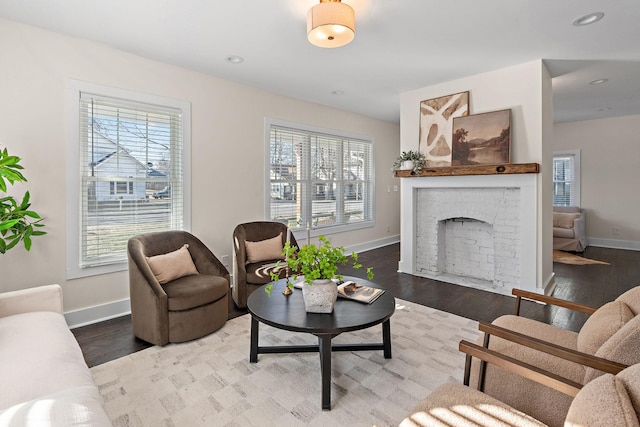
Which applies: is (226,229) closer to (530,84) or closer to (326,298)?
(326,298)

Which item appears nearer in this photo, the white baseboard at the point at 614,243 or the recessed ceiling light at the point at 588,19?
the recessed ceiling light at the point at 588,19

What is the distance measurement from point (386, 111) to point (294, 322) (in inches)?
189

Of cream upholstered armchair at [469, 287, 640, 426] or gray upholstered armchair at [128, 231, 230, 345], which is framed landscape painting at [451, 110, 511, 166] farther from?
gray upholstered armchair at [128, 231, 230, 345]

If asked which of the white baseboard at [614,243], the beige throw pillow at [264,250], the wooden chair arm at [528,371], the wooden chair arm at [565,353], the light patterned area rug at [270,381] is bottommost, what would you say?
the light patterned area rug at [270,381]

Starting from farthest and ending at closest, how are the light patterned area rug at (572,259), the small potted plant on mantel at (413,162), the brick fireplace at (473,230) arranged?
the light patterned area rug at (572,259) < the small potted plant on mantel at (413,162) < the brick fireplace at (473,230)

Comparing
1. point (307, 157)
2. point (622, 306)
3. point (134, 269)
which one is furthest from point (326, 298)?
point (307, 157)

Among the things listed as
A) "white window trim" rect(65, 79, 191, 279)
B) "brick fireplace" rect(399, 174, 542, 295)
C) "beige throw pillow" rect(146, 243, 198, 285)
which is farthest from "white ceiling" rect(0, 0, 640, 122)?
"beige throw pillow" rect(146, 243, 198, 285)

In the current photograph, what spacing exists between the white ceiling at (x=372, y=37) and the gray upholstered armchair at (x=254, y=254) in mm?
1880

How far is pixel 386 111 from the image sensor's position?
580 centimetres

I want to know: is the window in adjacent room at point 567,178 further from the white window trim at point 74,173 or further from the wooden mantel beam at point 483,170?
the white window trim at point 74,173

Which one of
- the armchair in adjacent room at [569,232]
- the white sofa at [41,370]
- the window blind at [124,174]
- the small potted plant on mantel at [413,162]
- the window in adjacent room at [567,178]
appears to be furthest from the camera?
the window in adjacent room at [567,178]

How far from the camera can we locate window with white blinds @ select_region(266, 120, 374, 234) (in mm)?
4832

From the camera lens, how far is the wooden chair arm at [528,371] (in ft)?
3.74

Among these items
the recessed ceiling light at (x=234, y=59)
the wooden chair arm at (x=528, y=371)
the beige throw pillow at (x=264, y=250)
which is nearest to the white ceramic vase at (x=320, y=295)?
the wooden chair arm at (x=528, y=371)
